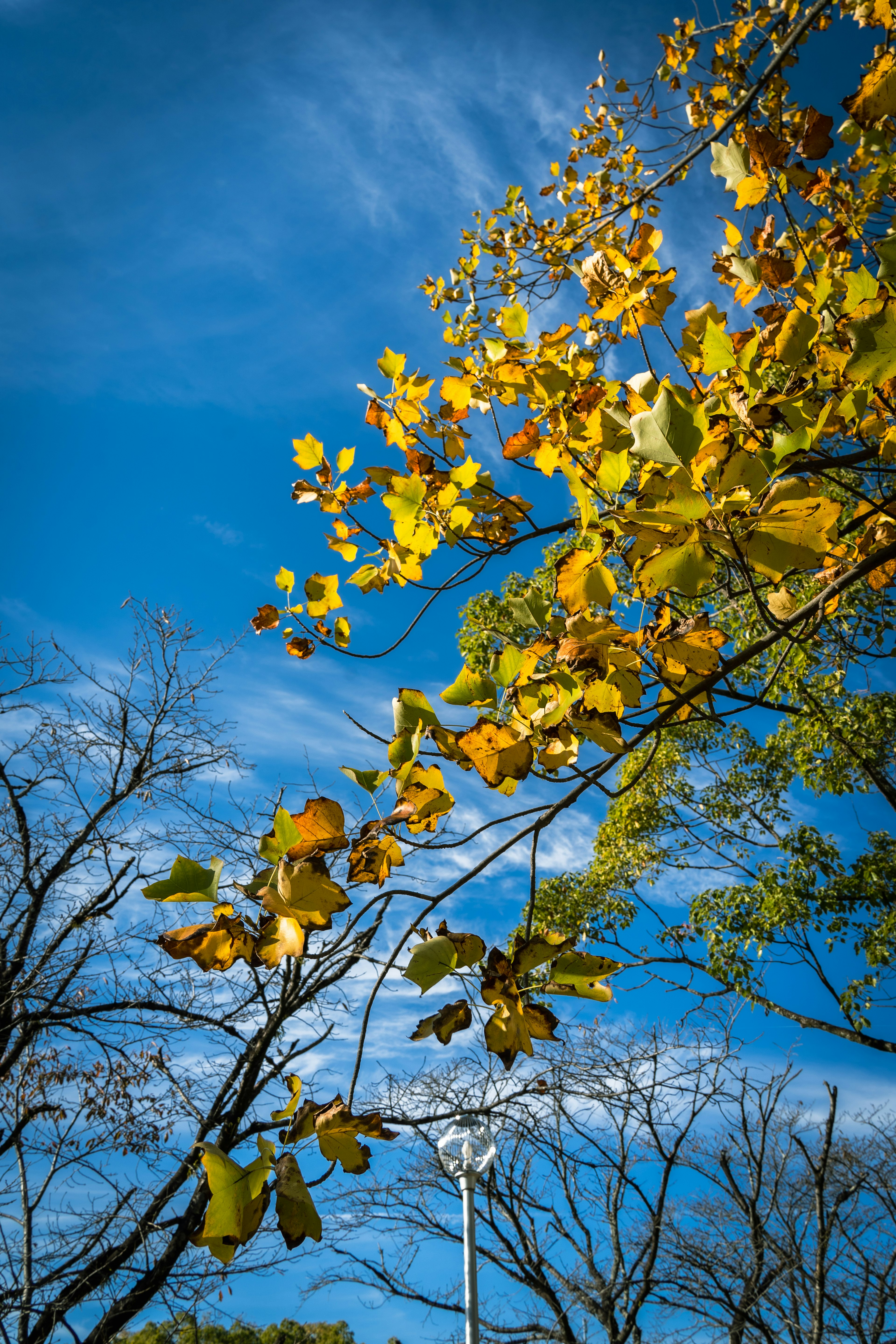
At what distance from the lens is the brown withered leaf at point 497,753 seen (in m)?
0.65

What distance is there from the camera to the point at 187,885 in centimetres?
58

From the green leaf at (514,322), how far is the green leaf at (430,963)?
0.92 metres

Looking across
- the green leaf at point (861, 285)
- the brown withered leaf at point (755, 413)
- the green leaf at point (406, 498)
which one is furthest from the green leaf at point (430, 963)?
the green leaf at point (861, 285)

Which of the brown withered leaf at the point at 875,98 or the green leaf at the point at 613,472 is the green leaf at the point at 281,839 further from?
the brown withered leaf at the point at 875,98

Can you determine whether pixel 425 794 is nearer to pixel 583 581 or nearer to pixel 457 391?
pixel 583 581

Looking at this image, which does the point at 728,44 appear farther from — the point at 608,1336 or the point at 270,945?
the point at 608,1336

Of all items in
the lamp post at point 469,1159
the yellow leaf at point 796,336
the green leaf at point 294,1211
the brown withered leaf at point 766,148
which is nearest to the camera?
the green leaf at point 294,1211

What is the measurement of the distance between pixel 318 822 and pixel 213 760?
15.3 feet

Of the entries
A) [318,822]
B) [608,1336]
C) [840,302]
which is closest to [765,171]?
[840,302]

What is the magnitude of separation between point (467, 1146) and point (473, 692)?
5.06m

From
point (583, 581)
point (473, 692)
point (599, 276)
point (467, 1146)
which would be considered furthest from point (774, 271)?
point (467, 1146)

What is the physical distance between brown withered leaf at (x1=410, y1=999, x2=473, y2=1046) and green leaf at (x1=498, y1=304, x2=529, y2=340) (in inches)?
38.0

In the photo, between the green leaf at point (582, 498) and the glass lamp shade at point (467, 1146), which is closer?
the green leaf at point (582, 498)

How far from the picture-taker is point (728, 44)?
106 inches
